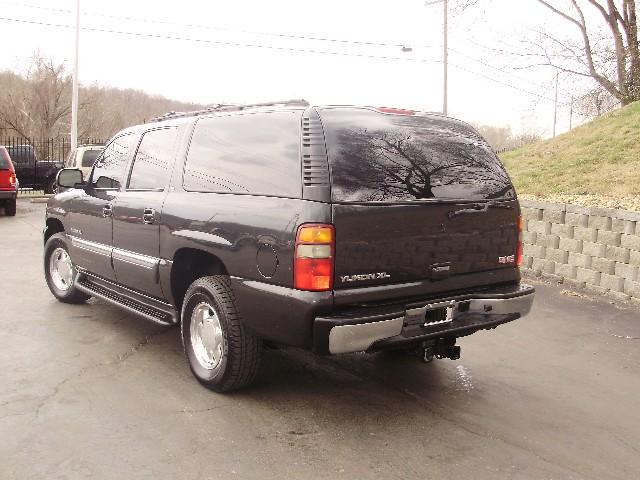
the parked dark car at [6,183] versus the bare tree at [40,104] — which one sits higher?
the bare tree at [40,104]

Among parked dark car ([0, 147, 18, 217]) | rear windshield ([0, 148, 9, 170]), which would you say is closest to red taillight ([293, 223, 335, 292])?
parked dark car ([0, 147, 18, 217])

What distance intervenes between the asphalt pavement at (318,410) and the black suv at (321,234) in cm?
38

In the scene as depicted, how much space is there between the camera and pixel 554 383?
4.52m

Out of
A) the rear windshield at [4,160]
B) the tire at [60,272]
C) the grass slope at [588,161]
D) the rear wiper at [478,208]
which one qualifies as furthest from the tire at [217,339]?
the rear windshield at [4,160]

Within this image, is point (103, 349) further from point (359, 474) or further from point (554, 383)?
point (554, 383)

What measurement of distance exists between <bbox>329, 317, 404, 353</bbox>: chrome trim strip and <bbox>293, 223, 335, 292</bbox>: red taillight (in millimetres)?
256

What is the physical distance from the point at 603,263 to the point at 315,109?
5033mm

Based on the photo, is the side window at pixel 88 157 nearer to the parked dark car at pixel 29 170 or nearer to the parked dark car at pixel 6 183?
the parked dark car at pixel 6 183

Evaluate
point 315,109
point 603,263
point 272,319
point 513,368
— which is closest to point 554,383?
point 513,368

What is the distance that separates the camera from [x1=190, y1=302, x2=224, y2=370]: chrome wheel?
411 cm

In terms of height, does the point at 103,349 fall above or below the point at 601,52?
below

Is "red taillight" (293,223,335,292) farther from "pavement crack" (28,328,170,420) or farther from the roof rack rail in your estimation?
"pavement crack" (28,328,170,420)

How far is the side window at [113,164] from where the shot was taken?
5.37 metres

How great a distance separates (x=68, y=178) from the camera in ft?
19.7
